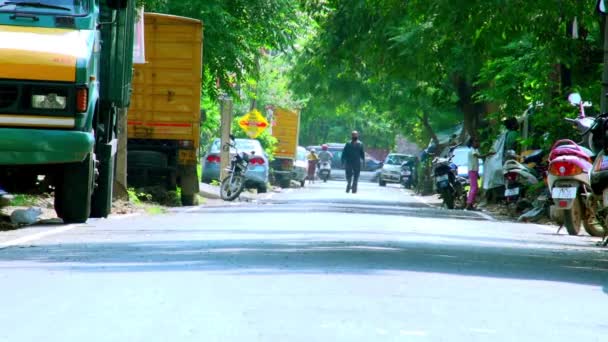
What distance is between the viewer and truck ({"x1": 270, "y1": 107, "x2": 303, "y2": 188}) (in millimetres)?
50906

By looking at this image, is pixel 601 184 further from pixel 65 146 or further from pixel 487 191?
pixel 487 191

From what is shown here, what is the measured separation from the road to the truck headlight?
1279 millimetres

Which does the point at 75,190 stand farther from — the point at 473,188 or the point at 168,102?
the point at 473,188

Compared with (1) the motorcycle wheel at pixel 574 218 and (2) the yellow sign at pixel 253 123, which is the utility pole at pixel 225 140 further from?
(1) the motorcycle wheel at pixel 574 218

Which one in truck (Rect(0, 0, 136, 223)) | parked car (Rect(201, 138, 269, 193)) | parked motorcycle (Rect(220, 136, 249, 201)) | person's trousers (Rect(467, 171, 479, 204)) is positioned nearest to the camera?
truck (Rect(0, 0, 136, 223))

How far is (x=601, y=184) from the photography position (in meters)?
14.8

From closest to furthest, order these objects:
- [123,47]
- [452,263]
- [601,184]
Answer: [452,263], [601,184], [123,47]

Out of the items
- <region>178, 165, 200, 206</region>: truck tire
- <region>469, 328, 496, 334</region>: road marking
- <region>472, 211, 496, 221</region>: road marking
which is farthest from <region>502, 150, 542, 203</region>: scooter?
<region>469, 328, 496, 334</region>: road marking

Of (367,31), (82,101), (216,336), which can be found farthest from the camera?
(367,31)

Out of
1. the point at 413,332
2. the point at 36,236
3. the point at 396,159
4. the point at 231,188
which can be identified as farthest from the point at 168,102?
the point at 396,159

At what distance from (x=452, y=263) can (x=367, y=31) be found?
21761mm

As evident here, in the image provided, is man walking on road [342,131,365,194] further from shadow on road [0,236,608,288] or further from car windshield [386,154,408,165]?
car windshield [386,154,408,165]

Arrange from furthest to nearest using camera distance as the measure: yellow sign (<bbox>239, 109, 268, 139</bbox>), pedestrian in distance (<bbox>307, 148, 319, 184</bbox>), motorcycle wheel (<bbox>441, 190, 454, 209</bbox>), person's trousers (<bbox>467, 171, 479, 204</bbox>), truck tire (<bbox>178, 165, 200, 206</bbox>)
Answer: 1. pedestrian in distance (<bbox>307, 148, 319, 184</bbox>)
2. yellow sign (<bbox>239, 109, 268, 139</bbox>)
3. motorcycle wheel (<bbox>441, 190, 454, 209</bbox>)
4. person's trousers (<bbox>467, 171, 479, 204</bbox>)
5. truck tire (<bbox>178, 165, 200, 206</bbox>)

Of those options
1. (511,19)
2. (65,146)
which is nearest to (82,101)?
(65,146)
